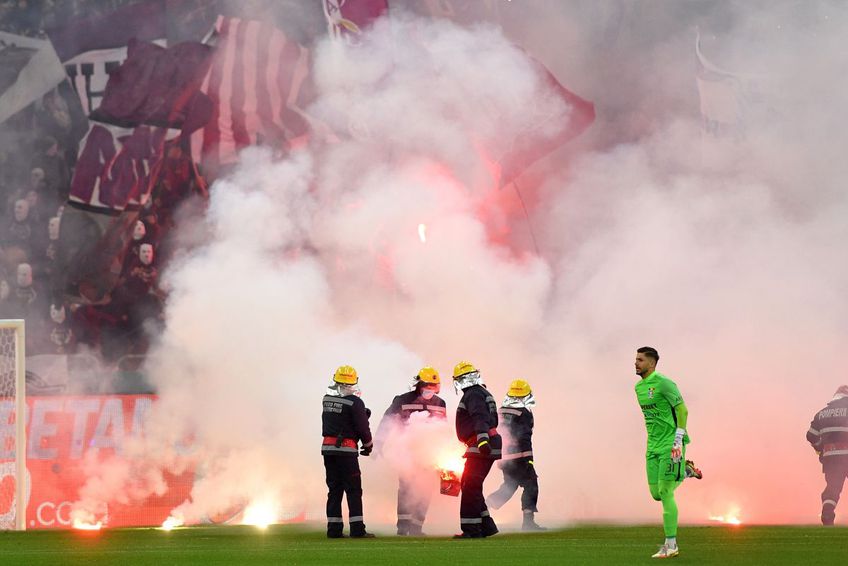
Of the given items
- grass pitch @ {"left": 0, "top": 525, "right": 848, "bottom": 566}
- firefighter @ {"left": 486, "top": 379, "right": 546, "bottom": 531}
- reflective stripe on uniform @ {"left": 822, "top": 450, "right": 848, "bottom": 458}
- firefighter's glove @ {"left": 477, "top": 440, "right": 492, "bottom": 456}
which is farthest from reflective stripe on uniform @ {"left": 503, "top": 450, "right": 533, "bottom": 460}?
reflective stripe on uniform @ {"left": 822, "top": 450, "right": 848, "bottom": 458}

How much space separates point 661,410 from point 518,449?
5.85 metres

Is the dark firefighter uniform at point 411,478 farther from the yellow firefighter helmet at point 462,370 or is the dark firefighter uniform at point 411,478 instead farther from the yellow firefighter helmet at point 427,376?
the yellow firefighter helmet at point 462,370

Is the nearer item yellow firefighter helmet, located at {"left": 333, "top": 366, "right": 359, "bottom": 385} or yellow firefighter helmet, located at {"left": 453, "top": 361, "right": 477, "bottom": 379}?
yellow firefighter helmet, located at {"left": 453, "top": 361, "right": 477, "bottom": 379}

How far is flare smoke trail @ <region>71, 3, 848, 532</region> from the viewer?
67.4ft

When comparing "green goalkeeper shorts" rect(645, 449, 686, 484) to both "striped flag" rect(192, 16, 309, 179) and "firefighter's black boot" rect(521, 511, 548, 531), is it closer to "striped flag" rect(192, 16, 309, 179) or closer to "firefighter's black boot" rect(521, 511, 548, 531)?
"firefighter's black boot" rect(521, 511, 548, 531)

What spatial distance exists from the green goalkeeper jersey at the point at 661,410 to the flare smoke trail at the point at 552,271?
7.54 metres

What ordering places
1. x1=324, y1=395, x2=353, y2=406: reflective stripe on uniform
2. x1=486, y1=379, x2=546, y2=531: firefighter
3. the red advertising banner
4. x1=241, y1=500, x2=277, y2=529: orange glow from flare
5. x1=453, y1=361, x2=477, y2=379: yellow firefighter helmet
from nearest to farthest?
x1=453, y1=361, x2=477, y2=379: yellow firefighter helmet < x1=324, y1=395, x2=353, y2=406: reflective stripe on uniform < x1=486, y1=379, x2=546, y2=531: firefighter < x1=241, y1=500, x2=277, y2=529: orange glow from flare < the red advertising banner

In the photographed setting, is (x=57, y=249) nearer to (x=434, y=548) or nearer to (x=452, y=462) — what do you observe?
(x=452, y=462)

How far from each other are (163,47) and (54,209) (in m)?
4.04

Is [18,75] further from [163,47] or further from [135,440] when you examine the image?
[135,440]

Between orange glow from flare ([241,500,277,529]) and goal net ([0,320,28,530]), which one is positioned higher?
goal net ([0,320,28,530])

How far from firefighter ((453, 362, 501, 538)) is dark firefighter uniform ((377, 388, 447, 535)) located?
4.78 feet

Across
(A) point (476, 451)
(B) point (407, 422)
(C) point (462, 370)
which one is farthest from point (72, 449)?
(A) point (476, 451)

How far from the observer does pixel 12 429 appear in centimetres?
1962
